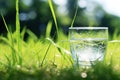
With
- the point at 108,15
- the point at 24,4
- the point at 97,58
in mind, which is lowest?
the point at 108,15

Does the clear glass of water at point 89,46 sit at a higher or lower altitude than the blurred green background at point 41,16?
higher

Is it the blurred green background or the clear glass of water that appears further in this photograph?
the blurred green background

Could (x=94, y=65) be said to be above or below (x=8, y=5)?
above

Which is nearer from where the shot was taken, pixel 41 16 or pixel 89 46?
pixel 89 46

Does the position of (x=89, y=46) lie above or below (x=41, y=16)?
above

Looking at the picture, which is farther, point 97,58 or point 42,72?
point 97,58

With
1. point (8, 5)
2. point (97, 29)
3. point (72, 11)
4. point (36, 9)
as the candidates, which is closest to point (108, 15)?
point (72, 11)

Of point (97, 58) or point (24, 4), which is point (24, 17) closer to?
point (24, 4)

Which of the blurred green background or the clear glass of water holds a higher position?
the clear glass of water
